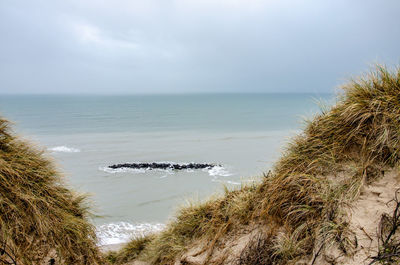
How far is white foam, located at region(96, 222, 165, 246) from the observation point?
10555 millimetres

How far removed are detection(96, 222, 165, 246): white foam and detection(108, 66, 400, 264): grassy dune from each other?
512 centimetres

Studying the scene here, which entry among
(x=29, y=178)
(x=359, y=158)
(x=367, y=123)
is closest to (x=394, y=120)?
(x=367, y=123)

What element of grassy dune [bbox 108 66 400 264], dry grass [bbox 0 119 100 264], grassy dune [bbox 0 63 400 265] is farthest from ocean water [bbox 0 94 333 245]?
grassy dune [bbox 108 66 400 264]

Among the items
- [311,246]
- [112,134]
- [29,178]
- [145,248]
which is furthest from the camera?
[112,134]

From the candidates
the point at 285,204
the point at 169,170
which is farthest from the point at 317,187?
the point at 169,170

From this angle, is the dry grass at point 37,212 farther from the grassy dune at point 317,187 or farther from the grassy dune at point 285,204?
the grassy dune at point 317,187

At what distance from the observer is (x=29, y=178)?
16.3 ft

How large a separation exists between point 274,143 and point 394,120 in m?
27.3

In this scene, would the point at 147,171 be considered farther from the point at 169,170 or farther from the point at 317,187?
the point at 317,187

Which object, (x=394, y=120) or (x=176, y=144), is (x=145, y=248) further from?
(x=176, y=144)

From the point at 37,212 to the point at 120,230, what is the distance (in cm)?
748

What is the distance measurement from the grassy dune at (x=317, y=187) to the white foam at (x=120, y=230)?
5.12 metres

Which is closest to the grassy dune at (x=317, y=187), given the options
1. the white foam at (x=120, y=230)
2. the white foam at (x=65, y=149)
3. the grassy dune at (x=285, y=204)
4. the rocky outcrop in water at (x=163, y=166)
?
the grassy dune at (x=285, y=204)

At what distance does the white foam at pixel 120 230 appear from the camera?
10.6m
